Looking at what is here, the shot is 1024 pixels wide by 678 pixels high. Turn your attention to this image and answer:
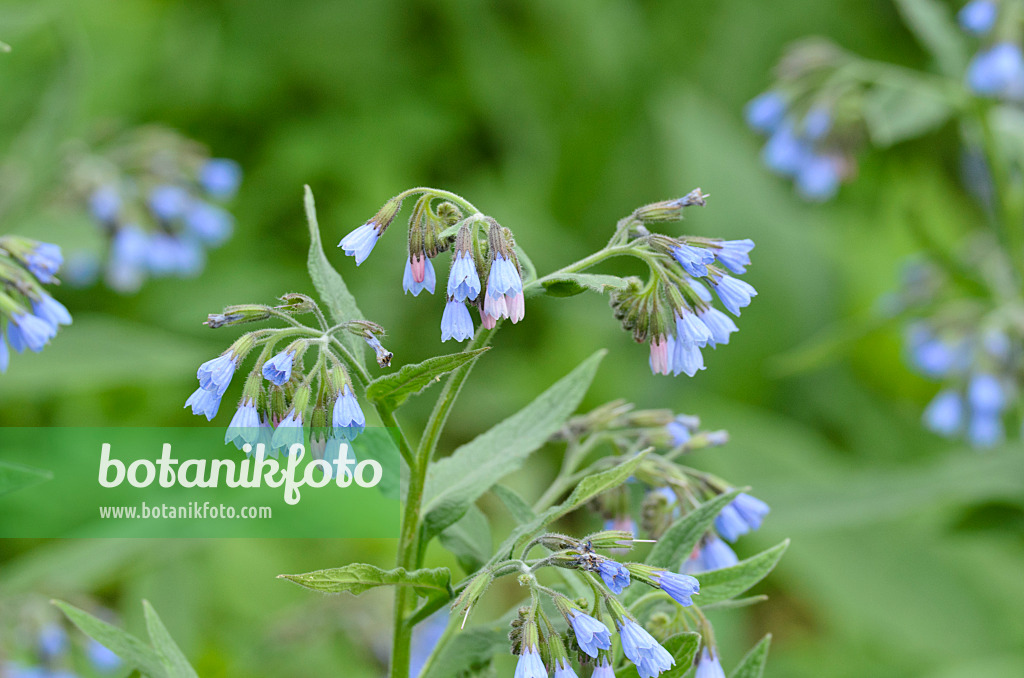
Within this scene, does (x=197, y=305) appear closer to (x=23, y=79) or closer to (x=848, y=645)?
(x=23, y=79)

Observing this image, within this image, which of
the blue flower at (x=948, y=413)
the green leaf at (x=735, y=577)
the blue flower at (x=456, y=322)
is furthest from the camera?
the blue flower at (x=948, y=413)

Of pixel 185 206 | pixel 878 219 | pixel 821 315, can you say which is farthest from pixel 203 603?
pixel 878 219

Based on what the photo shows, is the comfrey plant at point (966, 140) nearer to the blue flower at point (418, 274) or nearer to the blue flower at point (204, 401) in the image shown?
the blue flower at point (418, 274)

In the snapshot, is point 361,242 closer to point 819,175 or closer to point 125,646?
point 125,646

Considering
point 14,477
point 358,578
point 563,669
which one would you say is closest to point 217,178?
point 14,477

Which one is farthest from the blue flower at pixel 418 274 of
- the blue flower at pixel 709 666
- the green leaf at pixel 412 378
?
the blue flower at pixel 709 666

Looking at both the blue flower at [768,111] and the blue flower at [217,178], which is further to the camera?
the blue flower at [768,111]
